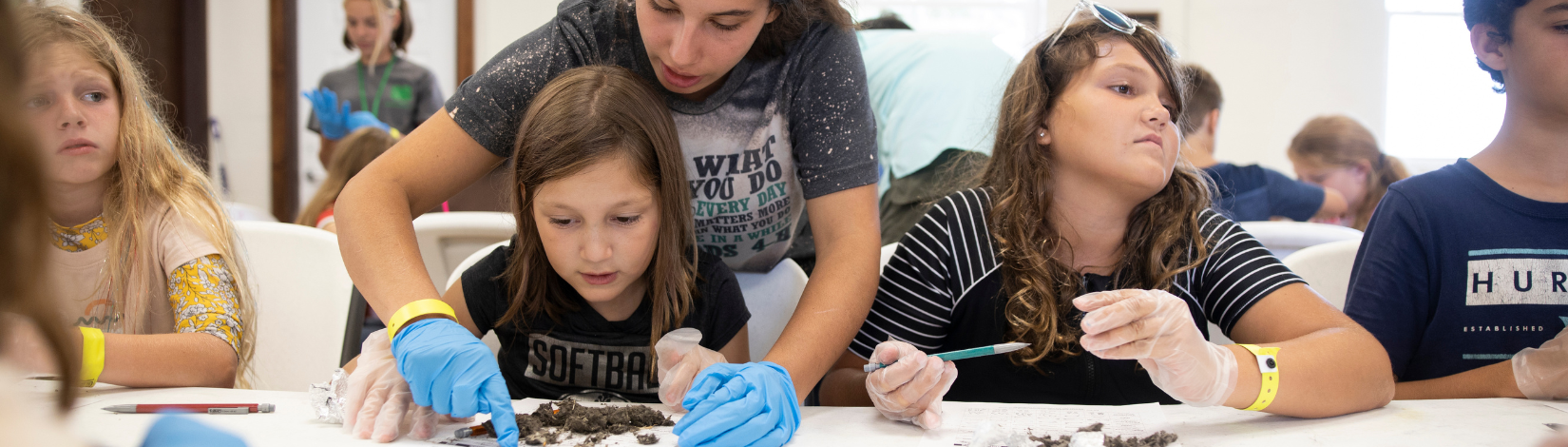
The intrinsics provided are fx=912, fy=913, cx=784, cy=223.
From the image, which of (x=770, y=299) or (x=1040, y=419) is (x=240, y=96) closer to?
(x=770, y=299)

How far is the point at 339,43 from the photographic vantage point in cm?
446

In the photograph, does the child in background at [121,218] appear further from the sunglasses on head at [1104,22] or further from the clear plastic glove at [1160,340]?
the sunglasses on head at [1104,22]

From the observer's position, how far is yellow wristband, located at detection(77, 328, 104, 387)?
996 mm

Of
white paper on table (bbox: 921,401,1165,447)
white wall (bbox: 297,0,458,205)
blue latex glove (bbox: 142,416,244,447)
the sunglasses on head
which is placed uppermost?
white wall (bbox: 297,0,458,205)

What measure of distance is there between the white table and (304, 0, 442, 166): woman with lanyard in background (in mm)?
3143

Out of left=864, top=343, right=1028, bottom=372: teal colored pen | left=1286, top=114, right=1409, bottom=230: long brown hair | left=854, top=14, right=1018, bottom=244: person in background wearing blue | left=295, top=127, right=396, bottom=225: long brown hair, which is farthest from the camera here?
left=1286, top=114, right=1409, bottom=230: long brown hair

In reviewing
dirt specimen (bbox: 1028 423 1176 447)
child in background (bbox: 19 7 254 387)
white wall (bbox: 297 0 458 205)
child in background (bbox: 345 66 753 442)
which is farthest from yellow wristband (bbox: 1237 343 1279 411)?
white wall (bbox: 297 0 458 205)

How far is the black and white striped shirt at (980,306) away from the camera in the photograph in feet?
3.97

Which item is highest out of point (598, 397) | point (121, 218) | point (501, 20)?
point (501, 20)

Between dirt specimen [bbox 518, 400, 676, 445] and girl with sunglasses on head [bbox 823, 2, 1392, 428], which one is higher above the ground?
girl with sunglasses on head [bbox 823, 2, 1392, 428]

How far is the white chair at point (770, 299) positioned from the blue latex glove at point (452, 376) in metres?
0.56

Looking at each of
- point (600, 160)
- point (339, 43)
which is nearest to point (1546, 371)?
point (600, 160)

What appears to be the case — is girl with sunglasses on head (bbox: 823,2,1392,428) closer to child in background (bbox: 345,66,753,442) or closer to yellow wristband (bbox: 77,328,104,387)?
child in background (bbox: 345,66,753,442)

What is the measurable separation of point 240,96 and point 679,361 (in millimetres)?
4283
